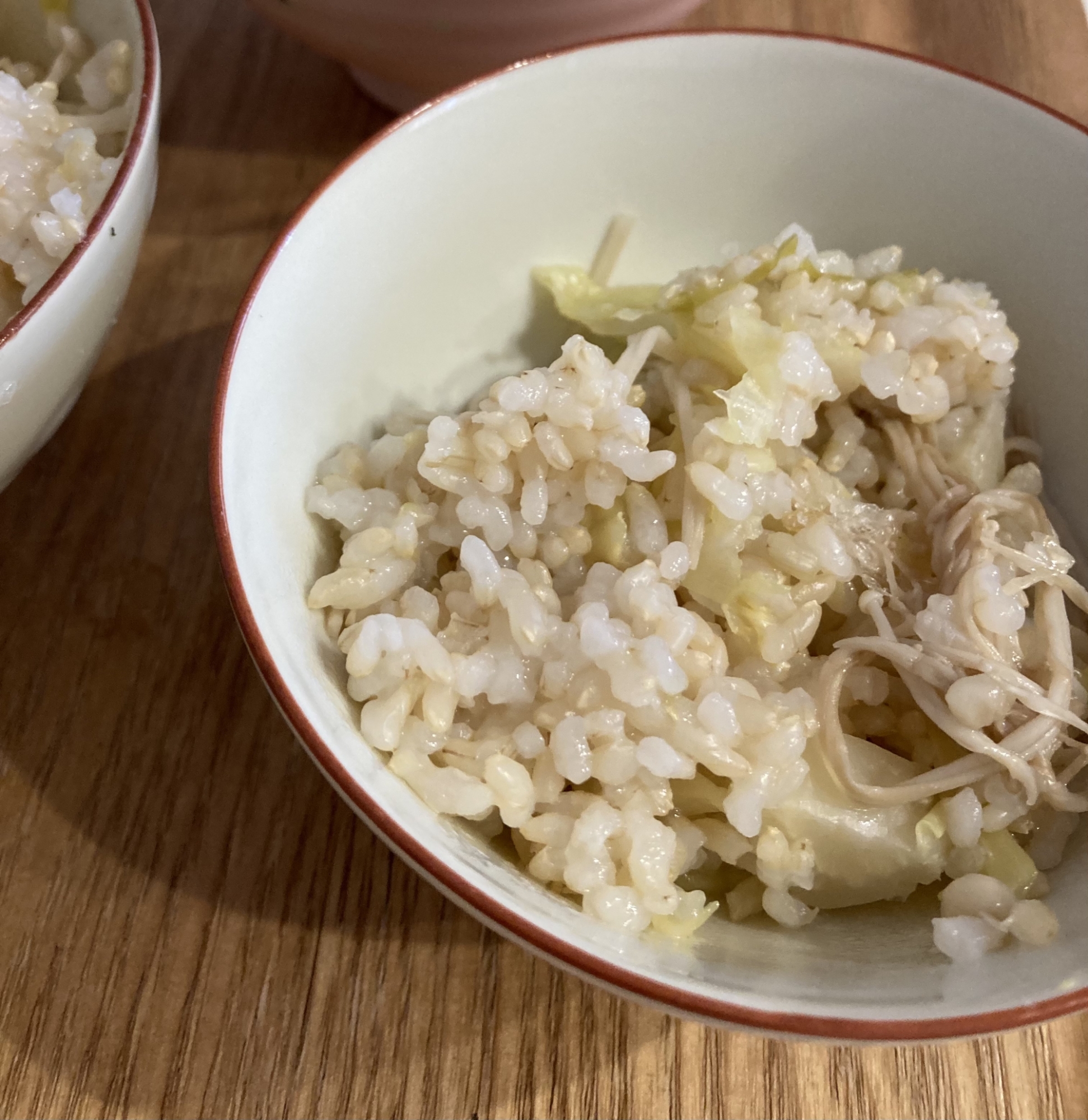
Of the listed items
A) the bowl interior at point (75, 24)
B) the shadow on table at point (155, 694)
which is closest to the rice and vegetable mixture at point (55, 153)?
the bowl interior at point (75, 24)

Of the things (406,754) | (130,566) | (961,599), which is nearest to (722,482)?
(961,599)

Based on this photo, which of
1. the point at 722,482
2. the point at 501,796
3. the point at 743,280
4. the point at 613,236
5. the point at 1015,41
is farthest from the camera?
the point at 1015,41

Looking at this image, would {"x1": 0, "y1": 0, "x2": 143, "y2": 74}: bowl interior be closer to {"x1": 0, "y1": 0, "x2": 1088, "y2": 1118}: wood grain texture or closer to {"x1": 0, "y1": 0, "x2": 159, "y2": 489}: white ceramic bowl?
{"x1": 0, "y1": 0, "x2": 159, "y2": 489}: white ceramic bowl

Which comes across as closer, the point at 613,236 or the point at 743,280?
the point at 743,280

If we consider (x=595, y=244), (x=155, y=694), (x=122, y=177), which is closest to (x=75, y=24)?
(x=122, y=177)

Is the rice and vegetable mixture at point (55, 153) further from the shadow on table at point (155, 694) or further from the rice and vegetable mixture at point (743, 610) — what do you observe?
the rice and vegetable mixture at point (743, 610)

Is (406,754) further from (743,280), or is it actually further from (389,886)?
(743,280)
